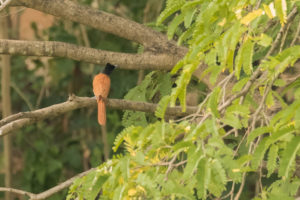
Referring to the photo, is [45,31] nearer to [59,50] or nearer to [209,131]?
[59,50]

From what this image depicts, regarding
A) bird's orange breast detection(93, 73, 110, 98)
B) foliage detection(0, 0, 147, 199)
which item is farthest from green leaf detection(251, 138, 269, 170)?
foliage detection(0, 0, 147, 199)

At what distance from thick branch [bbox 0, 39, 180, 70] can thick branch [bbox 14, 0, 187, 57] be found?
112mm

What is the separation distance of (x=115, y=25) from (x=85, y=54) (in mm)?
554

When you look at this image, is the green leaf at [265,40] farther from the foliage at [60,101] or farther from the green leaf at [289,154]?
the foliage at [60,101]

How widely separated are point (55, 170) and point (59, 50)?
3072 millimetres

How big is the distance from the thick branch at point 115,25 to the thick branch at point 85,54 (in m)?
0.11

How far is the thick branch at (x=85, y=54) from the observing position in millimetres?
3602

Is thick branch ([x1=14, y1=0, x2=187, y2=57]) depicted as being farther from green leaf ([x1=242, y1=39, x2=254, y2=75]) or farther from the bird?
green leaf ([x1=242, y1=39, x2=254, y2=75])

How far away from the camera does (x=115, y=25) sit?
4.28 meters

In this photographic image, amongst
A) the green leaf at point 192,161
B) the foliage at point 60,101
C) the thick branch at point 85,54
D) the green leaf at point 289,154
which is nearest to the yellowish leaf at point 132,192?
the green leaf at point 192,161

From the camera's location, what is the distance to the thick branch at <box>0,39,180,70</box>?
360cm

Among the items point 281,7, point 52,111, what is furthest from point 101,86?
point 281,7

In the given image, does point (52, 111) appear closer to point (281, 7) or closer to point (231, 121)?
point (231, 121)

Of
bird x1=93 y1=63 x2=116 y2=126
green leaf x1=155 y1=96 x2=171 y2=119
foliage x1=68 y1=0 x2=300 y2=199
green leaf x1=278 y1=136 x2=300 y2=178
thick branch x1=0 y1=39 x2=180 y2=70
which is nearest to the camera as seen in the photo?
green leaf x1=278 y1=136 x2=300 y2=178
